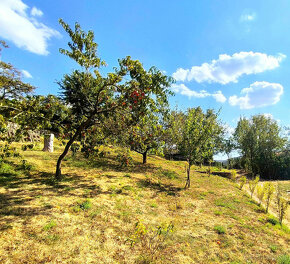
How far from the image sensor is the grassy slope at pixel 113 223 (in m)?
4.88

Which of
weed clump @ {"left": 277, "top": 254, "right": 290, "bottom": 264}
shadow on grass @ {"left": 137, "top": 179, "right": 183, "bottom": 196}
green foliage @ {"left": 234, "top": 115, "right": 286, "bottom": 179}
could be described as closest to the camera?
weed clump @ {"left": 277, "top": 254, "right": 290, "bottom": 264}

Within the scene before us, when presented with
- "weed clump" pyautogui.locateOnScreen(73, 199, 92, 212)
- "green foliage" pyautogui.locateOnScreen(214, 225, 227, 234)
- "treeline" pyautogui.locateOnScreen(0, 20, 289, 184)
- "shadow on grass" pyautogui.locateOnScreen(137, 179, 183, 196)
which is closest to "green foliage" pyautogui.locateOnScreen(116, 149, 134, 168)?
"treeline" pyautogui.locateOnScreen(0, 20, 289, 184)

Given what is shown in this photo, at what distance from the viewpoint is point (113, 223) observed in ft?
22.0

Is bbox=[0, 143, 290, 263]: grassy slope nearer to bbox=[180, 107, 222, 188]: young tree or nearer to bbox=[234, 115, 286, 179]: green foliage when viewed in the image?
bbox=[180, 107, 222, 188]: young tree

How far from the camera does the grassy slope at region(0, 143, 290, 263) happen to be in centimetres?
488

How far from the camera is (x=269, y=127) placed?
35.0 m

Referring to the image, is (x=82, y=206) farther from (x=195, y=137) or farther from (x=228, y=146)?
(x=228, y=146)

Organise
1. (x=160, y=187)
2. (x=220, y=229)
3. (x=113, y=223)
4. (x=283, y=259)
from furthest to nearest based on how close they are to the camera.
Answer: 1. (x=160, y=187)
2. (x=220, y=229)
3. (x=113, y=223)
4. (x=283, y=259)

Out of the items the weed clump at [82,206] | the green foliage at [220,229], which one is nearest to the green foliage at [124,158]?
the weed clump at [82,206]

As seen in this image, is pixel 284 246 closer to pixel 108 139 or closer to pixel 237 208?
pixel 237 208

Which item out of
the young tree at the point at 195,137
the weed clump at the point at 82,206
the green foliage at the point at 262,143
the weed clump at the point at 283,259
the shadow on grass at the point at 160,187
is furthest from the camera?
the green foliage at the point at 262,143

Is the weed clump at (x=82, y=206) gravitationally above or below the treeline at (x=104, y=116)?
below

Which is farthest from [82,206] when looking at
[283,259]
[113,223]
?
[283,259]

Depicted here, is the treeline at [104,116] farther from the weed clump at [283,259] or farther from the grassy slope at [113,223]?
the weed clump at [283,259]
